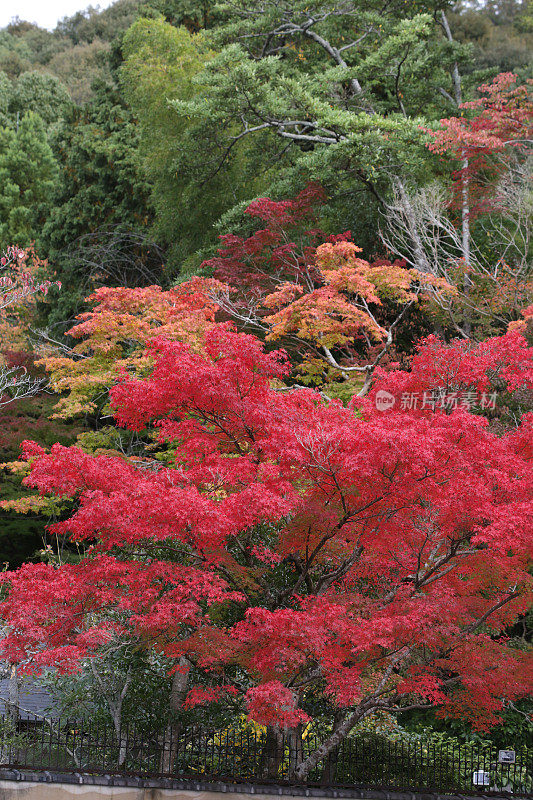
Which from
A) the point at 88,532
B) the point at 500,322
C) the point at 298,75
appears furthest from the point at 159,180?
the point at 88,532

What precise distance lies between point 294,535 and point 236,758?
116 inches

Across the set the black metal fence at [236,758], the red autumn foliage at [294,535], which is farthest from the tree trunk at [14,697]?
the red autumn foliage at [294,535]

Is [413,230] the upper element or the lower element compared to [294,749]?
upper

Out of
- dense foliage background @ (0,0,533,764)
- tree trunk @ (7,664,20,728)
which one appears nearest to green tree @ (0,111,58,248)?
dense foliage background @ (0,0,533,764)

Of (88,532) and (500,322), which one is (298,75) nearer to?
(500,322)

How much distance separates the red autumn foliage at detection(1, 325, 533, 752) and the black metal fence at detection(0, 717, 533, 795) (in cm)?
80

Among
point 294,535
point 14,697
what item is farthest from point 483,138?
point 14,697

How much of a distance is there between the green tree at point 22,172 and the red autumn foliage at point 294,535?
81.4ft

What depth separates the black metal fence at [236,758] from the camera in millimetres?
8203

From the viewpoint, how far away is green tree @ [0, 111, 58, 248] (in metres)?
30.9

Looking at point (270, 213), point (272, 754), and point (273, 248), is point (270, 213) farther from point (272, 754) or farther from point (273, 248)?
point (272, 754)

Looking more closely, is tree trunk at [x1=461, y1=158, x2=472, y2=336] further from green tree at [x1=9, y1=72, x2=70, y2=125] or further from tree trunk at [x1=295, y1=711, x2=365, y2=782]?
green tree at [x1=9, y1=72, x2=70, y2=125]

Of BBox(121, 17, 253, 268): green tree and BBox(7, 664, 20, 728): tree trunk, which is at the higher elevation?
BBox(121, 17, 253, 268): green tree

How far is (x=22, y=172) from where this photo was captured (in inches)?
1294
